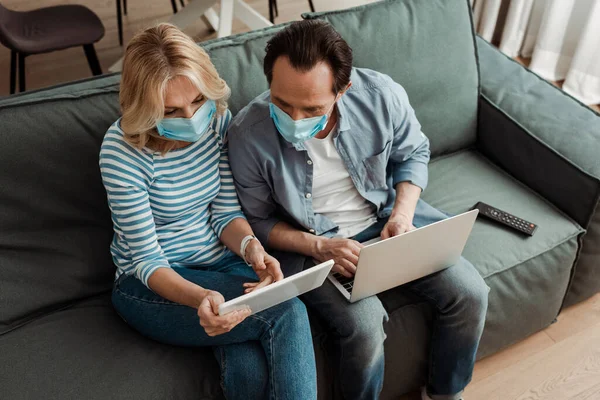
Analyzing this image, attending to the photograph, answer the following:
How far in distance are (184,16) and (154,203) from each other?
197 centimetres

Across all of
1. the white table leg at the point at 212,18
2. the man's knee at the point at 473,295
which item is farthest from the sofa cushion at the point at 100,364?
the white table leg at the point at 212,18

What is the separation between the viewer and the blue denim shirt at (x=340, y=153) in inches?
57.7

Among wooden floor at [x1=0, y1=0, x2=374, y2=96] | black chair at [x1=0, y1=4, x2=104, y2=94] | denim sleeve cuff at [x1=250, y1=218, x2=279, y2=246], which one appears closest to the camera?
denim sleeve cuff at [x1=250, y1=218, x2=279, y2=246]

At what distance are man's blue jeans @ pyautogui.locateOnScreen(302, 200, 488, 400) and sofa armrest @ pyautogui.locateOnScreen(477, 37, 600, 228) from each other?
42 cm

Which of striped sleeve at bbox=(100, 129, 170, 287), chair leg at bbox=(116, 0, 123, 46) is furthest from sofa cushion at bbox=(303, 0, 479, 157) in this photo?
chair leg at bbox=(116, 0, 123, 46)

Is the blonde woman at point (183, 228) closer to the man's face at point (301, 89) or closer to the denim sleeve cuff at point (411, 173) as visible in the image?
the man's face at point (301, 89)

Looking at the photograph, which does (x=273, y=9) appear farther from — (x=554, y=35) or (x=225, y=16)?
(x=554, y=35)

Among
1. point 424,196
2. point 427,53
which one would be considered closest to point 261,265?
point 424,196

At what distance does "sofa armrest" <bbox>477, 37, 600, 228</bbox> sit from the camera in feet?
5.58

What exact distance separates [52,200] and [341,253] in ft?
2.42

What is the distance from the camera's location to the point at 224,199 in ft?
4.95

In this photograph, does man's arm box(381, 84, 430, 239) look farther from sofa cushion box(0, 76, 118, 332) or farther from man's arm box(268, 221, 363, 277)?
sofa cushion box(0, 76, 118, 332)

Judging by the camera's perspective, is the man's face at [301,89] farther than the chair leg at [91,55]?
No

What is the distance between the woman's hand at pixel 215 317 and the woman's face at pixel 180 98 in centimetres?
41
